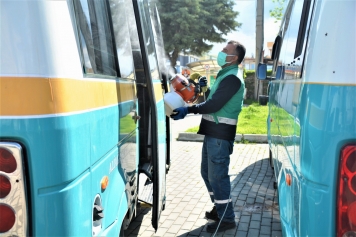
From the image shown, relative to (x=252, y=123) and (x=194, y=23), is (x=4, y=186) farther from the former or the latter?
(x=194, y=23)

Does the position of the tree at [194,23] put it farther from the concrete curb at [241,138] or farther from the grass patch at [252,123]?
the concrete curb at [241,138]

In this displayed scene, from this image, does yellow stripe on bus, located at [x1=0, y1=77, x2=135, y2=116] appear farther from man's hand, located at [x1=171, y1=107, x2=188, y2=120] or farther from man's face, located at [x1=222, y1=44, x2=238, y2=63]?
man's face, located at [x1=222, y1=44, x2=238, y2=63]

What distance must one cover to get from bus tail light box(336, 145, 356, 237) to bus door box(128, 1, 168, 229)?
162 centimetres

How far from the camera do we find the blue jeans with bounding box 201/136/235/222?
3855 mm

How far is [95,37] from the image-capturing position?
2066mm

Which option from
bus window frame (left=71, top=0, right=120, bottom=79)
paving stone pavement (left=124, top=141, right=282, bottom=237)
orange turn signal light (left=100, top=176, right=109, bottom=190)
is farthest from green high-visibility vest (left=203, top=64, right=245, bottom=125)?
orange turn signal light (left=100, top=176, right=109, bottom=190)

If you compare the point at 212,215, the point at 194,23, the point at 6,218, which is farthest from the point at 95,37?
the point at 194,23

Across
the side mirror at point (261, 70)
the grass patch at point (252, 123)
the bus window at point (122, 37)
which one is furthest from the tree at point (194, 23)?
the bus window at point (122, 37)

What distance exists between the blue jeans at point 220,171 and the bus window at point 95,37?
177 centimetres

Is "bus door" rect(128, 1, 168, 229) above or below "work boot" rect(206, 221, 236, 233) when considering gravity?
above

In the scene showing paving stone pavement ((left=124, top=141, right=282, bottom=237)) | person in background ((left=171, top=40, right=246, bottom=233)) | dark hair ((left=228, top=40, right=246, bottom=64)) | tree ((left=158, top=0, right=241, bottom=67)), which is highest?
tree ((left=158, top=0, right=241, bottom=67))

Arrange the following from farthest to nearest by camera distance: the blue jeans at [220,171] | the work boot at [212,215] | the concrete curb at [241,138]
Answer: the concrete curb at [241,138] → the work boot at [212,215] → the blue jeans at [220,171]

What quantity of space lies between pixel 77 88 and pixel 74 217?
56 cm

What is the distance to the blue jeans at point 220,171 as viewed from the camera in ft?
12.6
